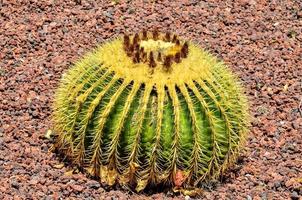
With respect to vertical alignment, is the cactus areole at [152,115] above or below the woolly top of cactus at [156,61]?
below

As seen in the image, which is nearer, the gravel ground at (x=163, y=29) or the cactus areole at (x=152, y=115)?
the cactus areole at (x=152, y=115)

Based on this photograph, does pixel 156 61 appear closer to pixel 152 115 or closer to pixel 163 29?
pixel 152 115

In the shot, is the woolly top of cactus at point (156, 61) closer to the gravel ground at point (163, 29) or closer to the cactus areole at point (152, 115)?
the cactus areole at point (152, 115)

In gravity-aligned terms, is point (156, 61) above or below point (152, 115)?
above

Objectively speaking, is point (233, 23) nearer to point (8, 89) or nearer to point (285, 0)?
point (285, 0)

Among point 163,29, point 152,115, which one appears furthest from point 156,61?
point 163,29

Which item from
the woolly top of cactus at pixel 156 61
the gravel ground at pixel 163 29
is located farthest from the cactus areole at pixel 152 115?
the gravel ground at pixel 163 29
